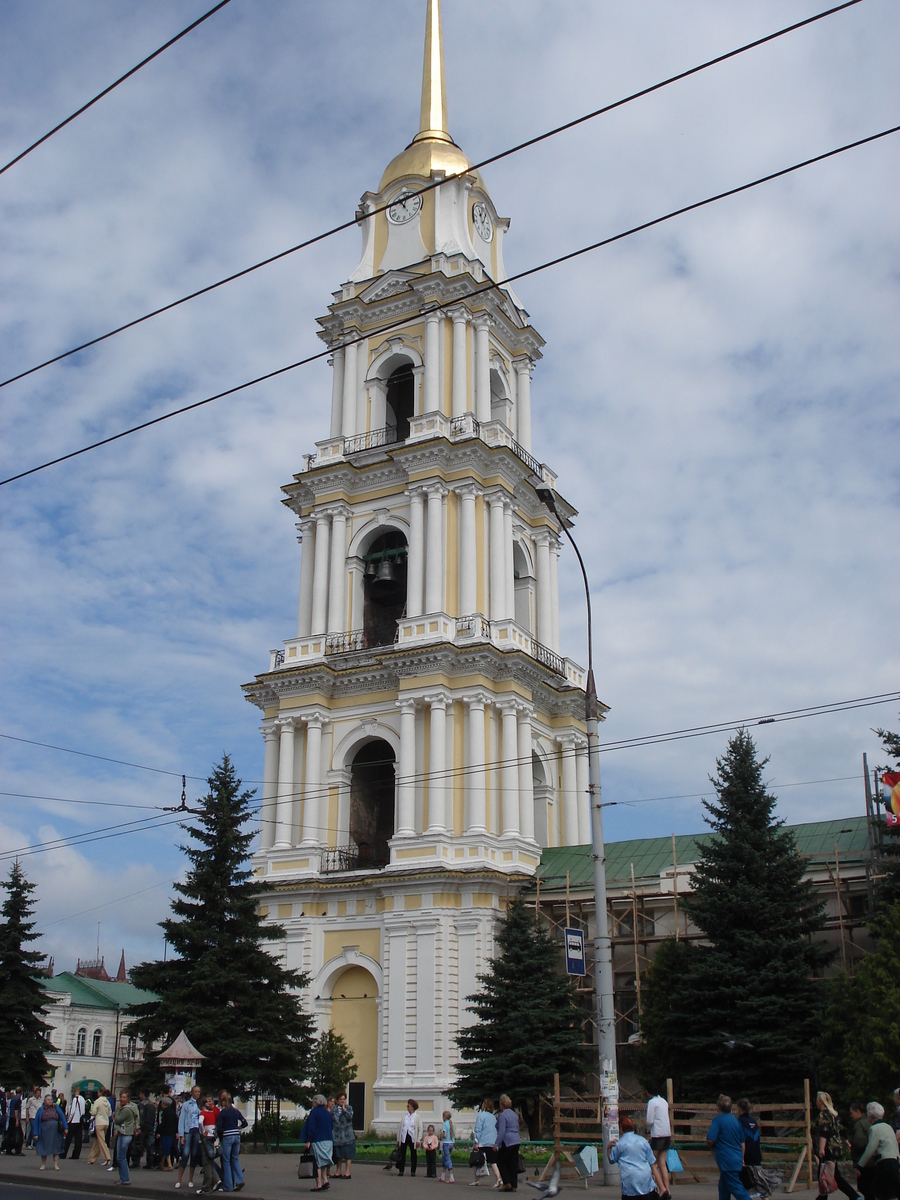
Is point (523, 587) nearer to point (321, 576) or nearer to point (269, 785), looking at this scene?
point (321, 576)

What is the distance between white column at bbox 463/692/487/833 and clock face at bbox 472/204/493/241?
2189 centimetres

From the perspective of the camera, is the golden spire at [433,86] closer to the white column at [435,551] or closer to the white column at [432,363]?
the white column at [432,363]

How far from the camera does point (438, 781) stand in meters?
38.0

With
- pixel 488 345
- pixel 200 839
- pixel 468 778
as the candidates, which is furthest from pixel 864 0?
pixel 488 345

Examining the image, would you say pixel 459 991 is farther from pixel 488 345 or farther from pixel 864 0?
pixel 864 0

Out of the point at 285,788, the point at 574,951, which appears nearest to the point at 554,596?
the point at 285,788

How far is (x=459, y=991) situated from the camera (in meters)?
35.8

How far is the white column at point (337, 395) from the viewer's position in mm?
47031

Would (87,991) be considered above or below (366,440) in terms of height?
below

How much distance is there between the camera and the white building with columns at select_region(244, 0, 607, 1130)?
121 ft

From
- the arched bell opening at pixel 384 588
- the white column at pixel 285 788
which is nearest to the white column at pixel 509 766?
the arched bell opening at pixel 384 588

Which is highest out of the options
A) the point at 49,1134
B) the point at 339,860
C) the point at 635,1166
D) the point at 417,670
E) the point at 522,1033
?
the point at 417,670

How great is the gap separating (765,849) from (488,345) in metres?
24.1

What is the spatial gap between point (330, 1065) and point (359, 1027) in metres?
3.37
